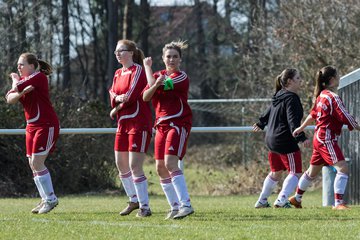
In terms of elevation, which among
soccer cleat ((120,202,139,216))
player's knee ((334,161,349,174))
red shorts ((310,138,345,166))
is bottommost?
soccer cleat ((120,202,139,216))

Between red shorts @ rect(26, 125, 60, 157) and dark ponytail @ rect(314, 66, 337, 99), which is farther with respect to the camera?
dark ponytail @ rect(314, 66, 337, 99)

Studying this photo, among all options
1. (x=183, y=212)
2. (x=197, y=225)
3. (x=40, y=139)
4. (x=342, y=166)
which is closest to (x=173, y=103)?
(x=183, y=212)

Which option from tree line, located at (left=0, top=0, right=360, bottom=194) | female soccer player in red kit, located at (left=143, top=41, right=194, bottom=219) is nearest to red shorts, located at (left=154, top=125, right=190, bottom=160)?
female soccer player in red kit, located at (left=143, top=41, right=194, bottom=219)

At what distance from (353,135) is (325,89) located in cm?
201

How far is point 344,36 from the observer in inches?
803

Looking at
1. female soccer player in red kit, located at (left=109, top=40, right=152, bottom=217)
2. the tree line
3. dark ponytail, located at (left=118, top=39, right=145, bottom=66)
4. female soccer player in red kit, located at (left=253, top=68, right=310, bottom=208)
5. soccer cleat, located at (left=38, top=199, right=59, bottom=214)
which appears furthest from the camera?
the tree line

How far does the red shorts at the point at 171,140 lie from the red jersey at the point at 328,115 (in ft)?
6.06

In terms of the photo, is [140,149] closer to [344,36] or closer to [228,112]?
[344,36]

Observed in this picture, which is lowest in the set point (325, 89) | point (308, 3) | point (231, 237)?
point (231, 237)

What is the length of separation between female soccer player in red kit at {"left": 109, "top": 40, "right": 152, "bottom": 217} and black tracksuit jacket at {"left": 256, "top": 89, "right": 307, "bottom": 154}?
176cm

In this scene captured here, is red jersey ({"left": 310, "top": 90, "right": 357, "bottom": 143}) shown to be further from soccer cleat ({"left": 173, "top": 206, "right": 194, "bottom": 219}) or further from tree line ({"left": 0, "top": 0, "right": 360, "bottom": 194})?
tree line ({"left": 0, "top": 0, "right": 360, "bottom": 194})

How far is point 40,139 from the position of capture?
35.0 feet

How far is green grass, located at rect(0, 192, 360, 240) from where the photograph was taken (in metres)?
8.40

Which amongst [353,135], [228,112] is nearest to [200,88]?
[228,112]
